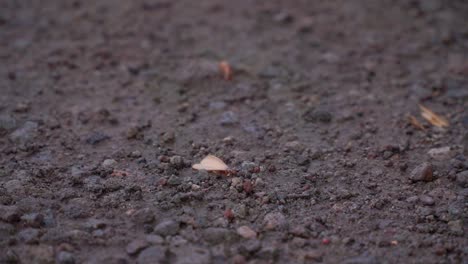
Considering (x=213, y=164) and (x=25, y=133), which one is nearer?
(x=213, y=164)

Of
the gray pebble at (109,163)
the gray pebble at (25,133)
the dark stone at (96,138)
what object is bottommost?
the gray pebble at (109,163)

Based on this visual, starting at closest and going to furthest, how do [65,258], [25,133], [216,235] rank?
[65,258] → [216,235] → [25,133]

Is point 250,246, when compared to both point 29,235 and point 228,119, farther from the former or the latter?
point 228,119

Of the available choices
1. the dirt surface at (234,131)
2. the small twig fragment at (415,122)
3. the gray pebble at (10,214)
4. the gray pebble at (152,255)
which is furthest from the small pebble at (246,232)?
the small twig fragment at (415,122)

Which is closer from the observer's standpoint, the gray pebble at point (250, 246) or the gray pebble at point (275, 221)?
the gray pebble at point (250, 246)

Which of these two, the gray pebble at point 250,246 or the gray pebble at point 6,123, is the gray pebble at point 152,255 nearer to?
the gray pebble at point 250,246

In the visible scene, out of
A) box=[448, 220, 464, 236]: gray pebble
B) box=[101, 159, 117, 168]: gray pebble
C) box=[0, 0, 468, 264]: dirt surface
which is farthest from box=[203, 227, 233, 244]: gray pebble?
box=[448, 220, 464, 236]: gray pebble

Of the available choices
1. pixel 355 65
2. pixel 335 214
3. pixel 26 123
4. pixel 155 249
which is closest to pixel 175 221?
pixel 155 249

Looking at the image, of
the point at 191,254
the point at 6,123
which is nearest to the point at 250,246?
the point at 191,254

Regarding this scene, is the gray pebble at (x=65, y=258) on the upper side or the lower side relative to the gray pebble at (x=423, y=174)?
upper
